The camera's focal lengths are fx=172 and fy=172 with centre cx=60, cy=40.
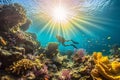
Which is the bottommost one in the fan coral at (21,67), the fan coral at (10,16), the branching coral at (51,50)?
the fan coral at (21,67)

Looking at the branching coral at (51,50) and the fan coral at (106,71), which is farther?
the branching coral at (51,50)

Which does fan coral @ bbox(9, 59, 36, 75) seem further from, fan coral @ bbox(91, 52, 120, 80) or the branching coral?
the branching coral

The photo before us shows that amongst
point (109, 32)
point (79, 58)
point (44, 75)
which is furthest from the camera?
point (109, 32)

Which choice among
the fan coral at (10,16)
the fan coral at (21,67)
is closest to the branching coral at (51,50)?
the fan coral at (10,16)

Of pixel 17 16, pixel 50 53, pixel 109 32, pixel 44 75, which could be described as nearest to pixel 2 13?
pixel 17 16

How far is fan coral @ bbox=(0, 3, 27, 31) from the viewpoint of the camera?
28.9 ft

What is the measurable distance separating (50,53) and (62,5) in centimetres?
1527

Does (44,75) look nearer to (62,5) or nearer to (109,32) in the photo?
(62,5)

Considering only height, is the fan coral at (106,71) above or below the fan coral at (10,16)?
below

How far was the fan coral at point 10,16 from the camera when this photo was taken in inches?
347

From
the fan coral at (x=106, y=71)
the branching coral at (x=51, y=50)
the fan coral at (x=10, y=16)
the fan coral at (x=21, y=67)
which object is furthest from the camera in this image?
the branching coral at (x=51, y=50)

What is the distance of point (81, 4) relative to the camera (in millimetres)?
23031

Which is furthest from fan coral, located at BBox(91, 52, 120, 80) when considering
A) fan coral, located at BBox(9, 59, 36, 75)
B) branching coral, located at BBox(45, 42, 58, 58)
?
branching coral, located at BBox(45, 42, 58, 58)

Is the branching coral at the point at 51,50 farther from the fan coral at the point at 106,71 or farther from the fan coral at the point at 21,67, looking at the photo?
the fan coral at the point at 106,71
